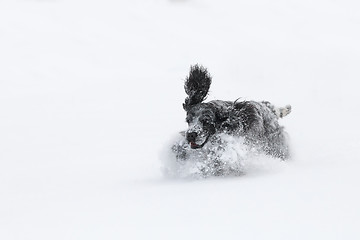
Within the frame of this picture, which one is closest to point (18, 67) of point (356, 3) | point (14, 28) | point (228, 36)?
point (14, 28)

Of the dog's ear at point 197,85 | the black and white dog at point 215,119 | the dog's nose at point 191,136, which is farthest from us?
the dog's ear at point 197,85

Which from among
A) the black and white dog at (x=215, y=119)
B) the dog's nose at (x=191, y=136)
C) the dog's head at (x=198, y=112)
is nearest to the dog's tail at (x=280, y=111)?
the black and white dog at (x=215, y=119)

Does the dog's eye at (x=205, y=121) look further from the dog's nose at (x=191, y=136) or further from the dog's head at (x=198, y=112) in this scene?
the dog's nose at (x=191, y=136)

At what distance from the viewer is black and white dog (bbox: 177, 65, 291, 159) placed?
6.16 m

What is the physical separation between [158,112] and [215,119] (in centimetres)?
598

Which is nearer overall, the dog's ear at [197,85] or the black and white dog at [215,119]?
the black and white dog at [215,119]

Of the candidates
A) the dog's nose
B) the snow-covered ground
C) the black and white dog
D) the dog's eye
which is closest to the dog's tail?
the snow-covered ground

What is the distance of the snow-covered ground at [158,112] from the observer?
377 centimetres

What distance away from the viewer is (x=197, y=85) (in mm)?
6438

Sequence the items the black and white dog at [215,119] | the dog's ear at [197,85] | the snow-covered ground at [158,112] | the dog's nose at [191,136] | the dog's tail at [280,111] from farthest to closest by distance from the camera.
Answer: the dog's tail at [280,111] < the dog's ear at [197,85] < the black and white dog at [215,119] < the dog's nose at [191,136] < the snow-covered ground at [158,112]

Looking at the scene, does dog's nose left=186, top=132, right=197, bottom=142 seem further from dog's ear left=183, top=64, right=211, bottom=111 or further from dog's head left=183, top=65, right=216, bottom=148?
dog's ear left=183, top=64, right=211, bottom=111

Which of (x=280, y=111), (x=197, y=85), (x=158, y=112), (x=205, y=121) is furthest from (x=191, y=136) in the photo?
(x=158, y=112)

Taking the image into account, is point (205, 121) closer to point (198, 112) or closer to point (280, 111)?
point (198, 112)

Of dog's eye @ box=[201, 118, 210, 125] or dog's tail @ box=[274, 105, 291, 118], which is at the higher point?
dog's tail @ box=[274, 105, 291, 118]
